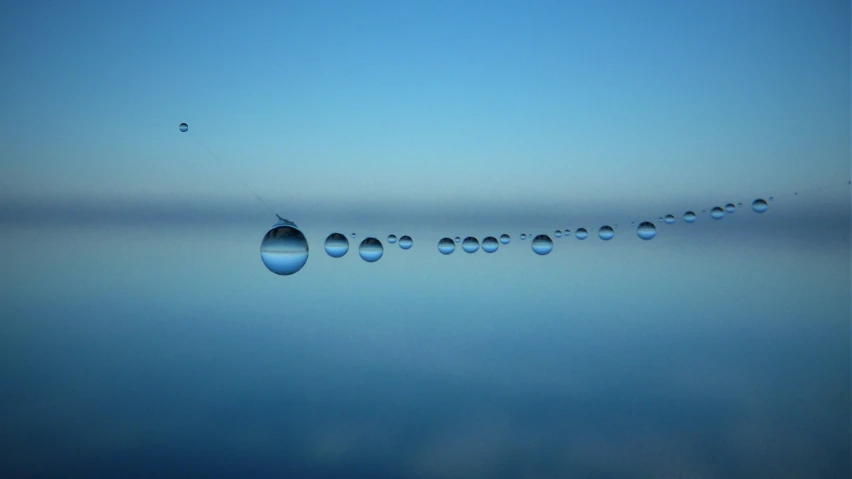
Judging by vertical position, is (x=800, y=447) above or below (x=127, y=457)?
above

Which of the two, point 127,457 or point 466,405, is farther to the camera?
point 466,405

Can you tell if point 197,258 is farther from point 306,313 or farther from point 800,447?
point 800,447

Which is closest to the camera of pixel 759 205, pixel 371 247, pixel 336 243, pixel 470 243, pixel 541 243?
pixel 336 243

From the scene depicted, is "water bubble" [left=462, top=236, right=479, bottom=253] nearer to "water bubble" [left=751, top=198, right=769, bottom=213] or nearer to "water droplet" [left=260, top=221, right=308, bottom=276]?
"water droplet" [left=260, top=221, right=308, bottom=276]

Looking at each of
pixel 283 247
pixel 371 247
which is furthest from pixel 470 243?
pixel 283 247

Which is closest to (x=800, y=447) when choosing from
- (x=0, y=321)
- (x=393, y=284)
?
(x=393, y=284)

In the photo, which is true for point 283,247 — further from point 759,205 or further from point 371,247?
point 759,205

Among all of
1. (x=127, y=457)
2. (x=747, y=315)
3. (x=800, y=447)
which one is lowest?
(x=127, y=457)

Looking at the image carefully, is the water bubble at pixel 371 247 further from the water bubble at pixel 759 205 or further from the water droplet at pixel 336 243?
the water bubble at pixel 759 205

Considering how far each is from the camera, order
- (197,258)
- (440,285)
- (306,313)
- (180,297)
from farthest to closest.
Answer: (197,258), (440,285), (180,297), (306,313)
